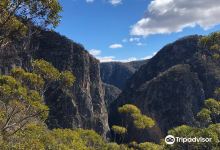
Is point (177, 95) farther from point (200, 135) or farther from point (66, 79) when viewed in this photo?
point (66, 79)

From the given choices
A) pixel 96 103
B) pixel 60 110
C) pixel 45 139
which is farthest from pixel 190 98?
pixel 45 139

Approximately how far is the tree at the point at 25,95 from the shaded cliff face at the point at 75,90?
94.3 m

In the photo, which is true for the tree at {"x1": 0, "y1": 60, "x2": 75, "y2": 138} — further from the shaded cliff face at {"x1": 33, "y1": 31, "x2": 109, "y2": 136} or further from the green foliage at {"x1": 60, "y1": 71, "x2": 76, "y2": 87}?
the shaded cliff face at {"x1": 33, "y1": 31, "x2": 109, "y2": 136}

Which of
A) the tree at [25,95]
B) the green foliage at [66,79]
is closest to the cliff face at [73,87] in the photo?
the tree at [25,95]

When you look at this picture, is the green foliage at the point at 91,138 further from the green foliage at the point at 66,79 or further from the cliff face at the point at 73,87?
the cliff face at the point at 73,87

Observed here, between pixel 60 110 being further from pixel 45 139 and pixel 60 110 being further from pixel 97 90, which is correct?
pixel 45 139

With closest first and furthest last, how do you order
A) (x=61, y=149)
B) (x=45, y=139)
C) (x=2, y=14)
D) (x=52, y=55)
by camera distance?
(x=2, y=14), (x=61, y=149), (x=45, y=139), (x=52, y=55)

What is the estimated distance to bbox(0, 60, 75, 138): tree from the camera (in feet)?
80.1

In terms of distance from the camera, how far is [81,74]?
599 ft

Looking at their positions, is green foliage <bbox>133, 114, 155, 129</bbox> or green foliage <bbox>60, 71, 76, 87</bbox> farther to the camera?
green foliage <bbox>133, 114, 155, 129</bbox>

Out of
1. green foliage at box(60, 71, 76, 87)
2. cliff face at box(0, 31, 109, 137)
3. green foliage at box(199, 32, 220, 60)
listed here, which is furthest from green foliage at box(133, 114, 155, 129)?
cliff face at box(0, 31, 109, 137)

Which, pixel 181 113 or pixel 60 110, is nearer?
pixel 60 110

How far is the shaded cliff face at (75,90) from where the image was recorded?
16088 centimetres

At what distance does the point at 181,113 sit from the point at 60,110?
5522 centimetres
